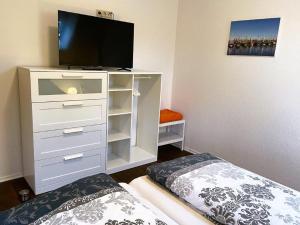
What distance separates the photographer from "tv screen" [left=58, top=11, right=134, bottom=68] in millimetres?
2295

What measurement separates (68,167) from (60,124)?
46 cm

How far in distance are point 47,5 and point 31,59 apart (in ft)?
1.83

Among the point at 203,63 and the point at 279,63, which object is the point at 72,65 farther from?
the point at 279,63

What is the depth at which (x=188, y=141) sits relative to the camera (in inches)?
138

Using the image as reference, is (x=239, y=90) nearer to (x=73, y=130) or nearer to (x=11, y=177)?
(x=73, y=130)

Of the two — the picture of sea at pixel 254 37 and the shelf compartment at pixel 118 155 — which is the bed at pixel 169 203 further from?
the picture of sea at pixel 254 37

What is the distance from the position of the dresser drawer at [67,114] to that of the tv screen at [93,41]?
1.38ft

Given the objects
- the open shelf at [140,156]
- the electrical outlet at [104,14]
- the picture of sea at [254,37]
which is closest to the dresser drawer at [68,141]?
the open shelf at [140,156]

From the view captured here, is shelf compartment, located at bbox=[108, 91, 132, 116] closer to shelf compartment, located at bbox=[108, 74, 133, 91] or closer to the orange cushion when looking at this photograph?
shelf compartment, located at bbox=[108, 74, 133, 91]

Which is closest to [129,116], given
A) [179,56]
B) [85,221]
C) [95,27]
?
[95,27]

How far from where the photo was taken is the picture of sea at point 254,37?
7.97ft

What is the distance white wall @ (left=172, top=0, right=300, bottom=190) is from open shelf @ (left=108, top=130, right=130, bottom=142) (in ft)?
3.41

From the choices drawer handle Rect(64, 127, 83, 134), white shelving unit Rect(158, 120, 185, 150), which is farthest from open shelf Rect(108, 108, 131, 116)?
white shelving unit Rect(158, 120, 185, 150)

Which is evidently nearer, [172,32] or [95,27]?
[95,27]
